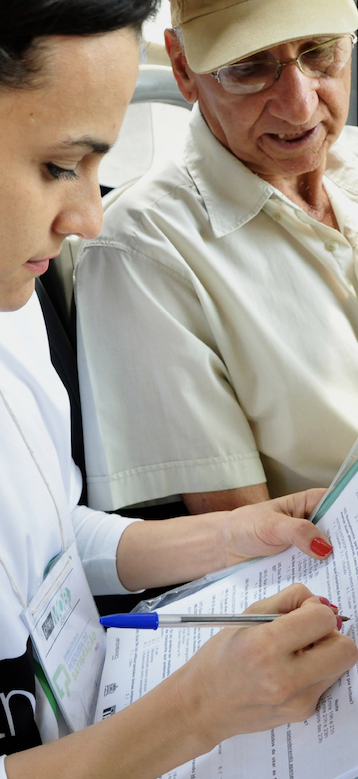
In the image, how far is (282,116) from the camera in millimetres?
1249

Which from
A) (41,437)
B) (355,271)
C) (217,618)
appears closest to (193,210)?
(355,271)

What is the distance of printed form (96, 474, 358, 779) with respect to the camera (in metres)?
0.67

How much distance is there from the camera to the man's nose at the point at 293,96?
1221 millimetres

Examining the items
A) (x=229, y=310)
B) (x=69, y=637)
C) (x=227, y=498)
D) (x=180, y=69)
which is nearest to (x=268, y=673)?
(x=69, y=637)

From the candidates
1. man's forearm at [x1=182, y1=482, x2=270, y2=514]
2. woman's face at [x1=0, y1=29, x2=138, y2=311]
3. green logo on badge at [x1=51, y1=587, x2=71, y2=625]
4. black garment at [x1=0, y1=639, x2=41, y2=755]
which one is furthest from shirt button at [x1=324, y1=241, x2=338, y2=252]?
black garment at [x1=0, y1=639, x2=41, y2=755]

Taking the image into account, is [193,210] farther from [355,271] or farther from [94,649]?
[94,649]

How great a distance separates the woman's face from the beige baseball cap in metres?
0.52

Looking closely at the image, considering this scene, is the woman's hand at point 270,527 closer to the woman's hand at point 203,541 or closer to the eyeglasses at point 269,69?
the woman's hand at point 203,541

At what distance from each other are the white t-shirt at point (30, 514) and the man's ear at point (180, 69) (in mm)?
527

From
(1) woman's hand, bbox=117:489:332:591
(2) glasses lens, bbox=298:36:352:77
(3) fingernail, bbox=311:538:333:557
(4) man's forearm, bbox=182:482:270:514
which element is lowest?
(4) man's forearm, bbox=182:482:270:514

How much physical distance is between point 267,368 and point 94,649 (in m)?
0.54

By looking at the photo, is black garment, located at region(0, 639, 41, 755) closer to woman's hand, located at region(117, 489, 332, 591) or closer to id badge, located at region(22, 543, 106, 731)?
id badge, located at region(22, 543, 106, 731)

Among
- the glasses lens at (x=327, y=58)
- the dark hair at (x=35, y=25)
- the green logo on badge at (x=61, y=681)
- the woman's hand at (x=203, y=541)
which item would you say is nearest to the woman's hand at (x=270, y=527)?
the woman's hand at (x=203, y=541)

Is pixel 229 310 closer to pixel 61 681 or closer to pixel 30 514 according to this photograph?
pixel 30 514
